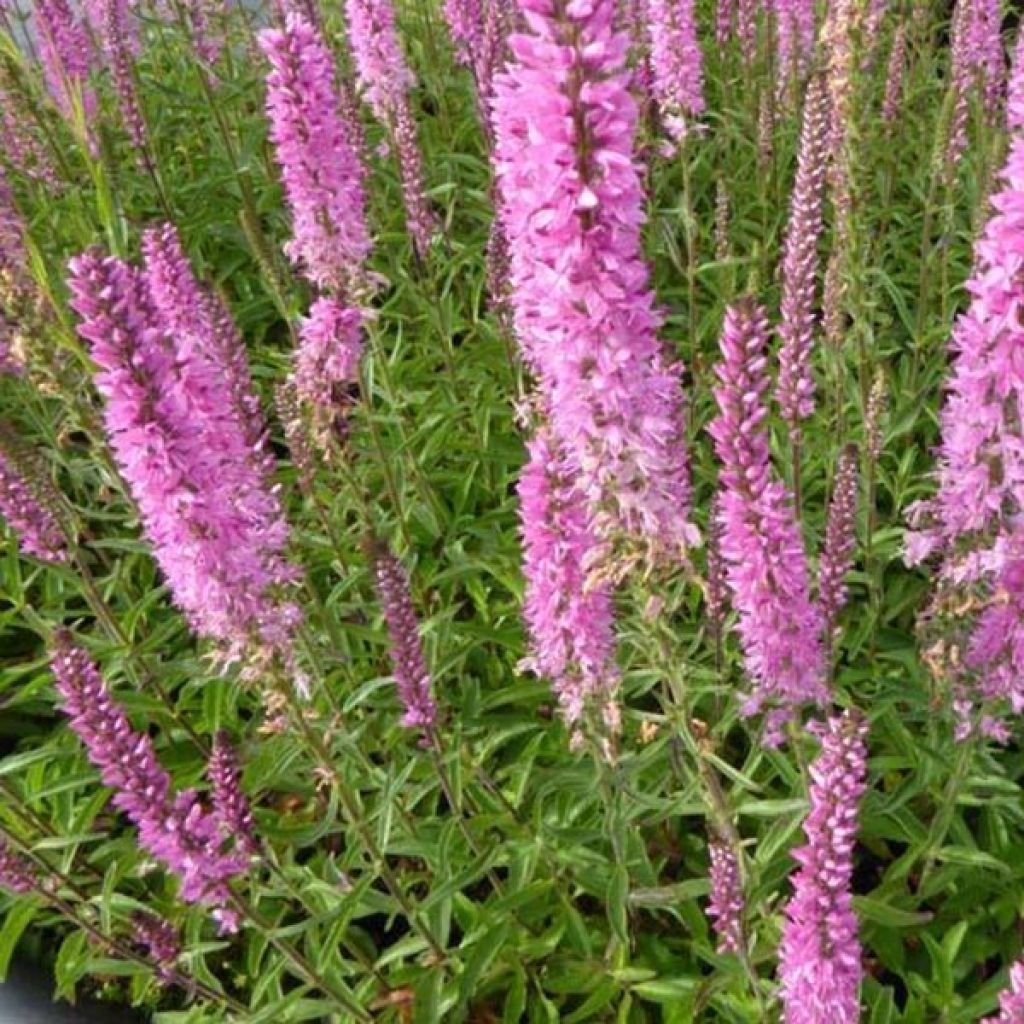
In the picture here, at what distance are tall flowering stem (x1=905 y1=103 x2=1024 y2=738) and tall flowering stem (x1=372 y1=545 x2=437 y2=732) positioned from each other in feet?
5.35

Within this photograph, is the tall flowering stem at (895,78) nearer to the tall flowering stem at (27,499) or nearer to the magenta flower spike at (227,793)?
the tall flowering stem at (27,499)

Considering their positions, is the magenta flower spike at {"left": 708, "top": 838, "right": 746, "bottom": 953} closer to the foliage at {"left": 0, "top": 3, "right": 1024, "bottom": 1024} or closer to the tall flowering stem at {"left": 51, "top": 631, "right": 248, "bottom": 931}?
the foliage at {"left": 0, "top": 3, "right": 1024, "bottom": 1024}

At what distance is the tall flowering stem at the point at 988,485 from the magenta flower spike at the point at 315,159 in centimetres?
247

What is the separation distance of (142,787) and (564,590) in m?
1.32

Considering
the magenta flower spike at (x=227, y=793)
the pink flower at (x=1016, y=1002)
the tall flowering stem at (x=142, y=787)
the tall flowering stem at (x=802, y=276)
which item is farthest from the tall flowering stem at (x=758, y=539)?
the tall flowering stem at (x=142, y=787)

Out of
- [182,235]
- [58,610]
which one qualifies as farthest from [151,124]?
[58,610]

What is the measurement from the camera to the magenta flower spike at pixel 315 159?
14.0ft

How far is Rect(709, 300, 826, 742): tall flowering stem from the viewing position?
283 cm

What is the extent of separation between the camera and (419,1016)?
14.3 feet

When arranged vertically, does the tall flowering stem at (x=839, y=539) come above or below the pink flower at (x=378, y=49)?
below

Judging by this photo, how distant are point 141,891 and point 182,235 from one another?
479cm

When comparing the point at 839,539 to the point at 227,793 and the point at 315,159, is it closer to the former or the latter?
the point at 227,793

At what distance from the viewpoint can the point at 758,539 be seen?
10.1 ft

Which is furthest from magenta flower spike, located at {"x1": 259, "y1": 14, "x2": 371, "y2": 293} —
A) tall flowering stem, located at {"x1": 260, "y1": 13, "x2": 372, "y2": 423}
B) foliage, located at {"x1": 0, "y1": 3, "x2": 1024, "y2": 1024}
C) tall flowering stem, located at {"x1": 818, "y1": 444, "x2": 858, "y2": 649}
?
tall flowering stem, located at {"x1": 818, "y1": 444, "x2": 858, "y2": 649}
